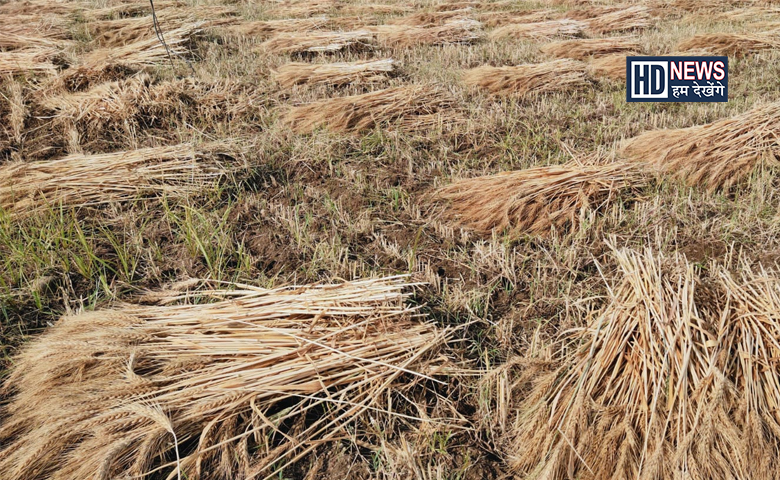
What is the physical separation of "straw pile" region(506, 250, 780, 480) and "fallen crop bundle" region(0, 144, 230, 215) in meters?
2.24

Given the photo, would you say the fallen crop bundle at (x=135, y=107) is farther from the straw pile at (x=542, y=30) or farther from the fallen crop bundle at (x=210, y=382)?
the straw pile at (x=542, y=30)

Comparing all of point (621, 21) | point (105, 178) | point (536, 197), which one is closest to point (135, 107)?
point (105, 178)

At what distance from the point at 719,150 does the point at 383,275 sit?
2167 mm

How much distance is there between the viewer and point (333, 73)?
4914mm

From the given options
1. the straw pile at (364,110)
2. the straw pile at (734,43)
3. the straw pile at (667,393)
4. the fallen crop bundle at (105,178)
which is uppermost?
the straw pile at (734,43)

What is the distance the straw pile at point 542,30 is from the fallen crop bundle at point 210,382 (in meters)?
5.92

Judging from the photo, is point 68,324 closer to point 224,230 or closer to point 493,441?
point 224,230

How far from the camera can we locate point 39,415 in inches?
61.5

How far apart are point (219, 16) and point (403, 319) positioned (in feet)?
24.3

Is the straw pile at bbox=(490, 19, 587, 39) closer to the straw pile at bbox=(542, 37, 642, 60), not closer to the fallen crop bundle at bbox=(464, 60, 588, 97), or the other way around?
the straw pile at bbox=(542, 37, 642, 60)

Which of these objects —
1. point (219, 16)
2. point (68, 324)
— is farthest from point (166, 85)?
point (219, 16)

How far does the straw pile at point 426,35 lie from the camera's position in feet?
21.2

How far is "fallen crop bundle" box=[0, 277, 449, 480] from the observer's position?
1.46 metres

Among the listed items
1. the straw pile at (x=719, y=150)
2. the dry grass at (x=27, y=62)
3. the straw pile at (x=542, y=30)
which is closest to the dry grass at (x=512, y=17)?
the straw pile at (x=542, y=30)
